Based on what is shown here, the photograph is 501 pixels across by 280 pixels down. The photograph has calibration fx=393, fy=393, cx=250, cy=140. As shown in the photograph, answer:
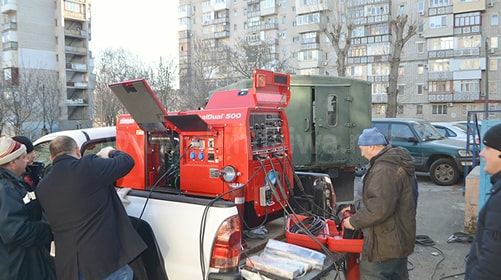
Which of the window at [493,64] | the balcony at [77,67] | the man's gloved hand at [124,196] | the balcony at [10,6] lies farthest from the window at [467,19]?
the balcony at [10,6]

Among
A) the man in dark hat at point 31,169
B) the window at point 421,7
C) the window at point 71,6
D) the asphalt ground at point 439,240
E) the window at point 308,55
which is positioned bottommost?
the asphalt ground at point 439,240

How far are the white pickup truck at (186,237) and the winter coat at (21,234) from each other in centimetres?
67

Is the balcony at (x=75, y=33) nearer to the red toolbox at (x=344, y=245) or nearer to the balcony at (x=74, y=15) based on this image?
the balcony at (x=74, y=15)

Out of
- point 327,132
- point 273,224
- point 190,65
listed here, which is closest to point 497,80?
point 190,65

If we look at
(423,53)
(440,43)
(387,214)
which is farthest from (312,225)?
(423,53)

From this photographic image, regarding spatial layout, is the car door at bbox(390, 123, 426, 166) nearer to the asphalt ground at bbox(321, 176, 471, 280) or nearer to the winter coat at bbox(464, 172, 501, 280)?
the asphalt ground at bbox(321, 176, 471, 280)

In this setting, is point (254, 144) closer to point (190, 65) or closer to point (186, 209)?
point (186, 209)

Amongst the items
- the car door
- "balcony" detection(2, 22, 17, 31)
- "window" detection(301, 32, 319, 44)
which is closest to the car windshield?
the car door

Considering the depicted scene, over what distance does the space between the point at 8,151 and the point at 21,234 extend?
2.25 ft

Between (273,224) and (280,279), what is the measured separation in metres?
1.63

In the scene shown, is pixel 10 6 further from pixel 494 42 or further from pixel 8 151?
pixel 8 151

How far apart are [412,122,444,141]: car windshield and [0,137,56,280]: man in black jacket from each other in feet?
35.1

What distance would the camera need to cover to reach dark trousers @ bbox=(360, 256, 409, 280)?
10.8 feet

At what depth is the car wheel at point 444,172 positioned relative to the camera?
10.8 m
